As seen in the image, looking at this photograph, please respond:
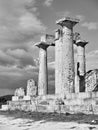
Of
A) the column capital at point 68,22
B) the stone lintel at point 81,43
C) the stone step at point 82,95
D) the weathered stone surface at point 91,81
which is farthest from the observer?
the stone lintel at point 81,43

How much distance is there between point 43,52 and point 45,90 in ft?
15.0

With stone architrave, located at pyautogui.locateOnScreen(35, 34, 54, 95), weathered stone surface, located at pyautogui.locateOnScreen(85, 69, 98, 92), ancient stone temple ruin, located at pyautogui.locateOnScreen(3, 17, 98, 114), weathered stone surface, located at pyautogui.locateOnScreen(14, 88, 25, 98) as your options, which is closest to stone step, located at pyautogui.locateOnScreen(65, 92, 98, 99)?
ancient stone temple ruin, located at pyautogui.locateOnScreen(3, 17, 98, 114)

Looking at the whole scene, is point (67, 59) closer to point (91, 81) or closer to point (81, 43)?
point (91, 81)

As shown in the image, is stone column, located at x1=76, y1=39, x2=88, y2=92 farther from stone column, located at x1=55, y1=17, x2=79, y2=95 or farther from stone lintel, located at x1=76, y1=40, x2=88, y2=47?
stone column, located at x1=55, y1=17, x2=79, y2=95

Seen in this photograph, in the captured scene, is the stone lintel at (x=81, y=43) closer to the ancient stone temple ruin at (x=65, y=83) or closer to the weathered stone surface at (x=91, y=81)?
the ancient stone temple ruin at (x=65, y=83)

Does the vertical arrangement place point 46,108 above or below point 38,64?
below

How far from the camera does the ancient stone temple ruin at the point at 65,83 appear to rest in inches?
812

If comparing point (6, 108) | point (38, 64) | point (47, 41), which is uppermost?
point (47, 41)

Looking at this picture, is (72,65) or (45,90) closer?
(72,65)

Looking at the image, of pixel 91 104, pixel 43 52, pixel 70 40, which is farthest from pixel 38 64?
pixel 91 104

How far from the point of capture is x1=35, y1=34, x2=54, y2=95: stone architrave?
31.8m

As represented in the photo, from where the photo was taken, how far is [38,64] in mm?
34594

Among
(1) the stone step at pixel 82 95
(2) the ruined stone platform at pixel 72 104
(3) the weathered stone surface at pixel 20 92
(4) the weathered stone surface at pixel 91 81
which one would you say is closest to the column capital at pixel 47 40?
(4) the weathered stone surface at pixel 91 81

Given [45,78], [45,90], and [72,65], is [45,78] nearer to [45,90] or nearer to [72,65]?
[45,90]
